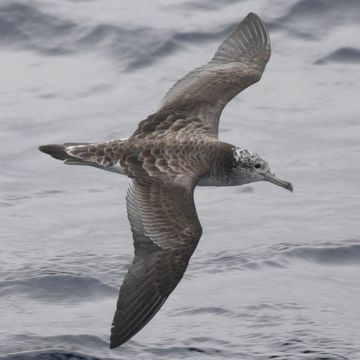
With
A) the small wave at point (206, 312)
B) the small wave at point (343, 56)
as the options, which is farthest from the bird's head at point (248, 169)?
the small wave at point (343, 56)

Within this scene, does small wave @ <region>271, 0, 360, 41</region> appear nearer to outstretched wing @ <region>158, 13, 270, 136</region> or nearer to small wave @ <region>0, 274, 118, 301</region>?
outstretched wing @ <region>158, 13, 270, 136</region>

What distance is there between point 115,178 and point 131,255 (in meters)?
2.19

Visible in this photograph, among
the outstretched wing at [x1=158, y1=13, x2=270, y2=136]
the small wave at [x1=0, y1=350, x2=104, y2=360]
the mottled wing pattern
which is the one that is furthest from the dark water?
the outstretched wing at [x1=158, y1=13, x2=270, y2=136]

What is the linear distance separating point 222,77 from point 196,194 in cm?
244

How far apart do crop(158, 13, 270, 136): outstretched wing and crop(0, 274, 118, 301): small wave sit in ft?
5.95

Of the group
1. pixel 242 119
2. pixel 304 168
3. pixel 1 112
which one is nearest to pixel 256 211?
pixel 304 168

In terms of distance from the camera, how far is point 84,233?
15039mm

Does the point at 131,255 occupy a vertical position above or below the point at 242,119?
below

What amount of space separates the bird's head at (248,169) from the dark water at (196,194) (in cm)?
118

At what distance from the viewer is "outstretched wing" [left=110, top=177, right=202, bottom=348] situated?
11234 millimetres

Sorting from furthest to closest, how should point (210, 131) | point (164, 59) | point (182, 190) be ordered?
point (164, 59), point (210, 131), point (182, 190)

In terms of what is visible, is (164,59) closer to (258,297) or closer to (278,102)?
(278,102)

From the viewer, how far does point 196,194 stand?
16.3 m

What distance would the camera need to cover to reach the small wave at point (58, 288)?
13594 mm
